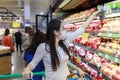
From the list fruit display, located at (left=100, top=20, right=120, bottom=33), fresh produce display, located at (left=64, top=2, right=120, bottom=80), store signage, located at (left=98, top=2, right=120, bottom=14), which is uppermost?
store signage, located at (left=98, top=2, right=120, bottom=14)

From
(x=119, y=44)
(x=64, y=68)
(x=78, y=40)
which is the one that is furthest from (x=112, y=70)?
(x=78, y=40)

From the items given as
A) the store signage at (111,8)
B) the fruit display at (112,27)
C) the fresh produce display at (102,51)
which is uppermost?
the store signage at (111,8)

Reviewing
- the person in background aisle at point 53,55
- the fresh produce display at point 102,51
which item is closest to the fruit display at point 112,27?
the fresh produce display at point 102,51

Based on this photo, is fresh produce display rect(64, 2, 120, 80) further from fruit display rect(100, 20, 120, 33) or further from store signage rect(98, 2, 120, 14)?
store signage rect(98, 2, 120, 14)

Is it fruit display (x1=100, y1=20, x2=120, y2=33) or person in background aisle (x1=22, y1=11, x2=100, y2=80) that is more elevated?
fruit display (x1=100, y1=20, x2=120, y2=33)

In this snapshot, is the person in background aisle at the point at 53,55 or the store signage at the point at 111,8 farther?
the store signage at the point at 111,8

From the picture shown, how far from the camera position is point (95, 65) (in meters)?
3.59

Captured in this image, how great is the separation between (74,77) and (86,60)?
1.50 metres

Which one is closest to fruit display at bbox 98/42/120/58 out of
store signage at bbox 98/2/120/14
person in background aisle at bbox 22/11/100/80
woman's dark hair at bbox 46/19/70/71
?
store signage at bbox 98/2/120/14

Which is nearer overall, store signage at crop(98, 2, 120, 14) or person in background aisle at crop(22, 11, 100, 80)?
person in background aisle at crop(22, 11, 100, 80)

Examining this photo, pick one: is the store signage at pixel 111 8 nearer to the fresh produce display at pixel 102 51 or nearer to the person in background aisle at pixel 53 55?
the fresh produce display at pixel 102 51

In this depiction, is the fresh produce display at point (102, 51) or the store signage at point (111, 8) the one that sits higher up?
the store signage at point (111, 8)

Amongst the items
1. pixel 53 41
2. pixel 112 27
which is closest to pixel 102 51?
pixel 112 27

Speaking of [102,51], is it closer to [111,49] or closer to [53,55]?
[111,49]
